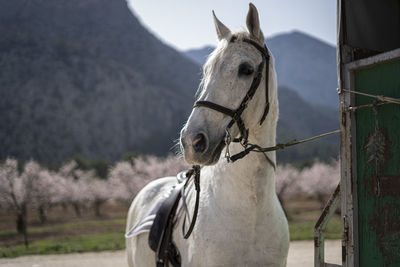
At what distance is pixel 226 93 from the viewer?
191 centimetres

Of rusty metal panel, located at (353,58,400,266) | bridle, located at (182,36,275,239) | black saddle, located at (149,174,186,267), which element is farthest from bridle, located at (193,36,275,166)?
black saddle, located at (149,174,186,267)

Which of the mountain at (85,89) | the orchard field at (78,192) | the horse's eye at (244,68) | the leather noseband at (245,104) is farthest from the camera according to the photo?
the mountain at (85,89)

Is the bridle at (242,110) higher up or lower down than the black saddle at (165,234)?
higher up

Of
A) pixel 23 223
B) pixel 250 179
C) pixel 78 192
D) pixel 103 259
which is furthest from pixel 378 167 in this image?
pixel 78 192

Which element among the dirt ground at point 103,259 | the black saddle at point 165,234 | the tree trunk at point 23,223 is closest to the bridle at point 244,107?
the black saddle at point 165,234

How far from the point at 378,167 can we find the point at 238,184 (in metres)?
0.88

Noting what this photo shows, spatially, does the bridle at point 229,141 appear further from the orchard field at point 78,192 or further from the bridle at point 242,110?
the orchard field at point 78,192

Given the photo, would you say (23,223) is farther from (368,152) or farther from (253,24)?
(368,152)

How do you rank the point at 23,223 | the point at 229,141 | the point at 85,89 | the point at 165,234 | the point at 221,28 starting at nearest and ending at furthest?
1. the point at 229,141
2. the point at 221,28
3. the point at 165,234
4. the point at 23,223
5. the point at 85,89

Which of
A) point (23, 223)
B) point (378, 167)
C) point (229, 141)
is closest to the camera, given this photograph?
point (378, 167)

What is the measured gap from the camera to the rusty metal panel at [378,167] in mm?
1682

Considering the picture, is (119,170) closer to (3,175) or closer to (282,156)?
(3,175)

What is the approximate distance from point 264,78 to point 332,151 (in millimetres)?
63595

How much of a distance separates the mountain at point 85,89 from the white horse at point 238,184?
3615 cm
